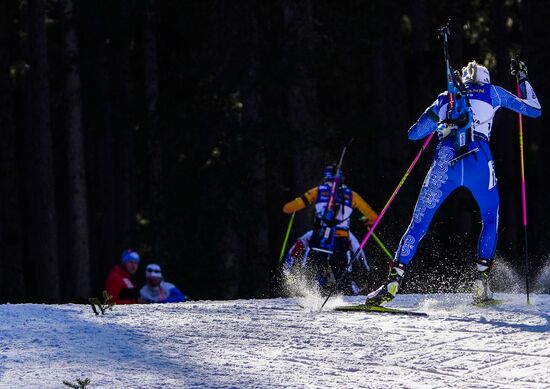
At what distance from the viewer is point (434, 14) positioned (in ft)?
98.5

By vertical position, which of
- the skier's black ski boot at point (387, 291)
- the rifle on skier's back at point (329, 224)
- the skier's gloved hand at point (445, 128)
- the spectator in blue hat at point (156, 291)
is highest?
the skier's gloved hand at point (445, 128)

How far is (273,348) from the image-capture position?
786cm

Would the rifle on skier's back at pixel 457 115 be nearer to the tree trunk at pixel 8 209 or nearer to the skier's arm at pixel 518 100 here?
the skier's arm at pixel 518 100

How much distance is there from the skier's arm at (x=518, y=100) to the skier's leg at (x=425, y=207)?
0.61 m

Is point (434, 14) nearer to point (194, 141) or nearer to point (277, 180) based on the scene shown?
point (277, 180)

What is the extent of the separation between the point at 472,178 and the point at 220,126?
1582 centimetres

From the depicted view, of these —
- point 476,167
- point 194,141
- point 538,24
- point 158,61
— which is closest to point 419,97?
point 538,24

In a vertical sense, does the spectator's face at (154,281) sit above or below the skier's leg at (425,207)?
below

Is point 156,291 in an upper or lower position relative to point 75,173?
lower

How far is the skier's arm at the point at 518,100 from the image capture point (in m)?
10.3

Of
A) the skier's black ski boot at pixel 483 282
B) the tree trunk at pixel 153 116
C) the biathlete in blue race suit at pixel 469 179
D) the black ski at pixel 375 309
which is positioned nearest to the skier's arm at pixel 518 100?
the biathlete in blue race suit at pixel 469 179

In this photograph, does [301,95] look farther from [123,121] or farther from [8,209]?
[8,209]

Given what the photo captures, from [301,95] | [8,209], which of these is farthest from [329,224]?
[8,209]

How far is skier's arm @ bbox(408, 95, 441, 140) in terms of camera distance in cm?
1045
